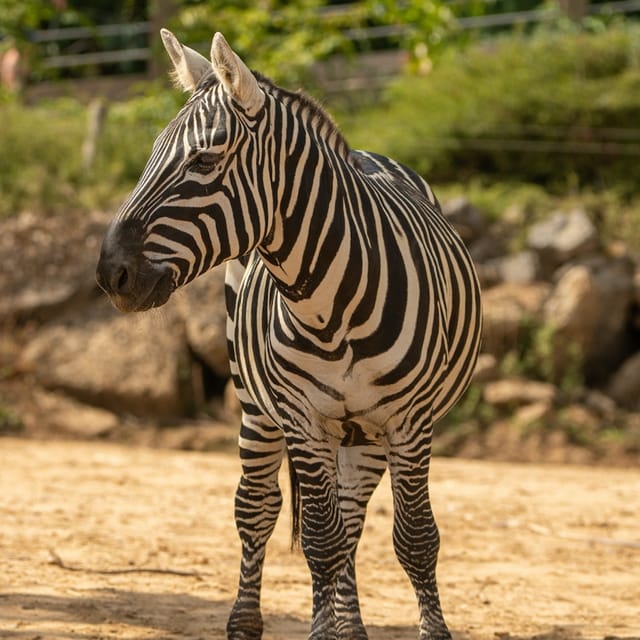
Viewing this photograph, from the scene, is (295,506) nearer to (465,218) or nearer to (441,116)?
(465,218)

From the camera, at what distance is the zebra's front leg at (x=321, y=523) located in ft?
13.8

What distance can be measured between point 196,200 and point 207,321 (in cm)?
745

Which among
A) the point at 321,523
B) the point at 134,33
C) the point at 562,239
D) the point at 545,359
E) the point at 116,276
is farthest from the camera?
the point at 134,33

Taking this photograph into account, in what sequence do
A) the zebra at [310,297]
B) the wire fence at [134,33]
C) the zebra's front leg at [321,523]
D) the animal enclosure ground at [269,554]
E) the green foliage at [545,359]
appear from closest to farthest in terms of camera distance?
the zebra at [310,297] < the zebra's front leg at [321,523] < the animal enclosure ground at [269,554] < the green foliage at [545,359] < the wire fence at [134,33]

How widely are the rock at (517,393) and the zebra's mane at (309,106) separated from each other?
6.66 meters

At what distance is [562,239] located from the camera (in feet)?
38.6

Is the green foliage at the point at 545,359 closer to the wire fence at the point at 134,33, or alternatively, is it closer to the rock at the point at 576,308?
the rock at the point at 576,308

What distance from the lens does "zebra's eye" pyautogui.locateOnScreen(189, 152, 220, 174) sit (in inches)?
144

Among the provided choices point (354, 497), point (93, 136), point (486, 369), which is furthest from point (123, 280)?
point (93, 136)

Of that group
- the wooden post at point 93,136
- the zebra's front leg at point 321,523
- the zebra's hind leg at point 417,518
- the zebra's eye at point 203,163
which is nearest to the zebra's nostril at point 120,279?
the zebra's eye at point 203,163

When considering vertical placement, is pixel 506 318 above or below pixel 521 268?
below

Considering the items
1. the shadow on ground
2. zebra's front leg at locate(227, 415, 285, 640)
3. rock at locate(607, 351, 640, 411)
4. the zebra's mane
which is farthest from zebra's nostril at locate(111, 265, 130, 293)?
rock at locate(607, 351, 640, 411)

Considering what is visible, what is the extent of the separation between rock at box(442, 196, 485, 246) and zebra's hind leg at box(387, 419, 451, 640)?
745 centimetres

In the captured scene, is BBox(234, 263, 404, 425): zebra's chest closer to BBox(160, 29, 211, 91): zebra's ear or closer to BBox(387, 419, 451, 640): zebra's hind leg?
BBox(387, 419, 451, 640): zebra's hind leg
